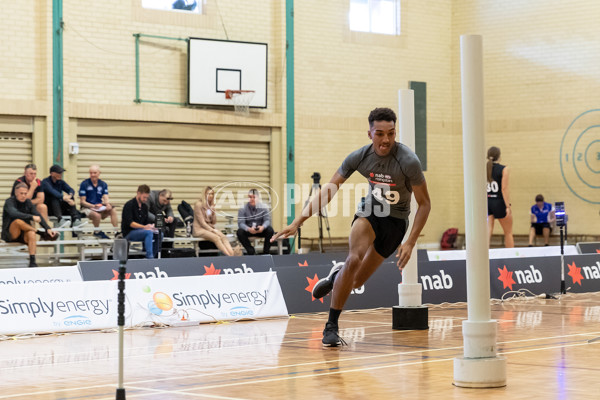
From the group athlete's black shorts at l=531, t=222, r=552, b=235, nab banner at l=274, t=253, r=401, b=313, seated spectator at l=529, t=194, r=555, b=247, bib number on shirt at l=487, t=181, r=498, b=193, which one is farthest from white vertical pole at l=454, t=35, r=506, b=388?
athlete's black shorts at l=531, t=222, r=552, b=235

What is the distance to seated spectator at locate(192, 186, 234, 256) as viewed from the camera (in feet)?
60.4

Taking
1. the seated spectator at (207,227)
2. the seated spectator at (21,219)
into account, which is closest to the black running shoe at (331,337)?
the seated spectator at (21,219)

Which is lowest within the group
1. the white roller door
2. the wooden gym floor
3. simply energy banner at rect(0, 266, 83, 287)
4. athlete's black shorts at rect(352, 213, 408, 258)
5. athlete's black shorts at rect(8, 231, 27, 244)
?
the wooden gym floor

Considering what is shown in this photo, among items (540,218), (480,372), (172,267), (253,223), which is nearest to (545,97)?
(540,218)

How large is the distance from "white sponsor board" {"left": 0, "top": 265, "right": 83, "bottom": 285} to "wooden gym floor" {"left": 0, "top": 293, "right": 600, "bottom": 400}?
167cm

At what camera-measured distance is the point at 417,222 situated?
26.1 feet

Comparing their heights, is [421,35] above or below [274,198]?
above

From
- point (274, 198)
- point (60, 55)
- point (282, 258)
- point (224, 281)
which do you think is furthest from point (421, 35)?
point (224, 281)

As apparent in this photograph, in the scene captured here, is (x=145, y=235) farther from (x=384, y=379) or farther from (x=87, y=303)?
A: (x=384, y=379)

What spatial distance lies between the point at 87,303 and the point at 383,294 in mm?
4162

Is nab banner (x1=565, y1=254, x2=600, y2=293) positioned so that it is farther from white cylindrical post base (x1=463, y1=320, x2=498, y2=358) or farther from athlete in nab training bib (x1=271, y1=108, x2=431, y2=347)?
white cylindrical post base (x1=463, y1=320, x2=498, y2=358)

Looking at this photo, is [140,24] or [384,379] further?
[140,24]

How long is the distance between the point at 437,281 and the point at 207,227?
6529 mm

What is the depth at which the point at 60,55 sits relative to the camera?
1989 cm
